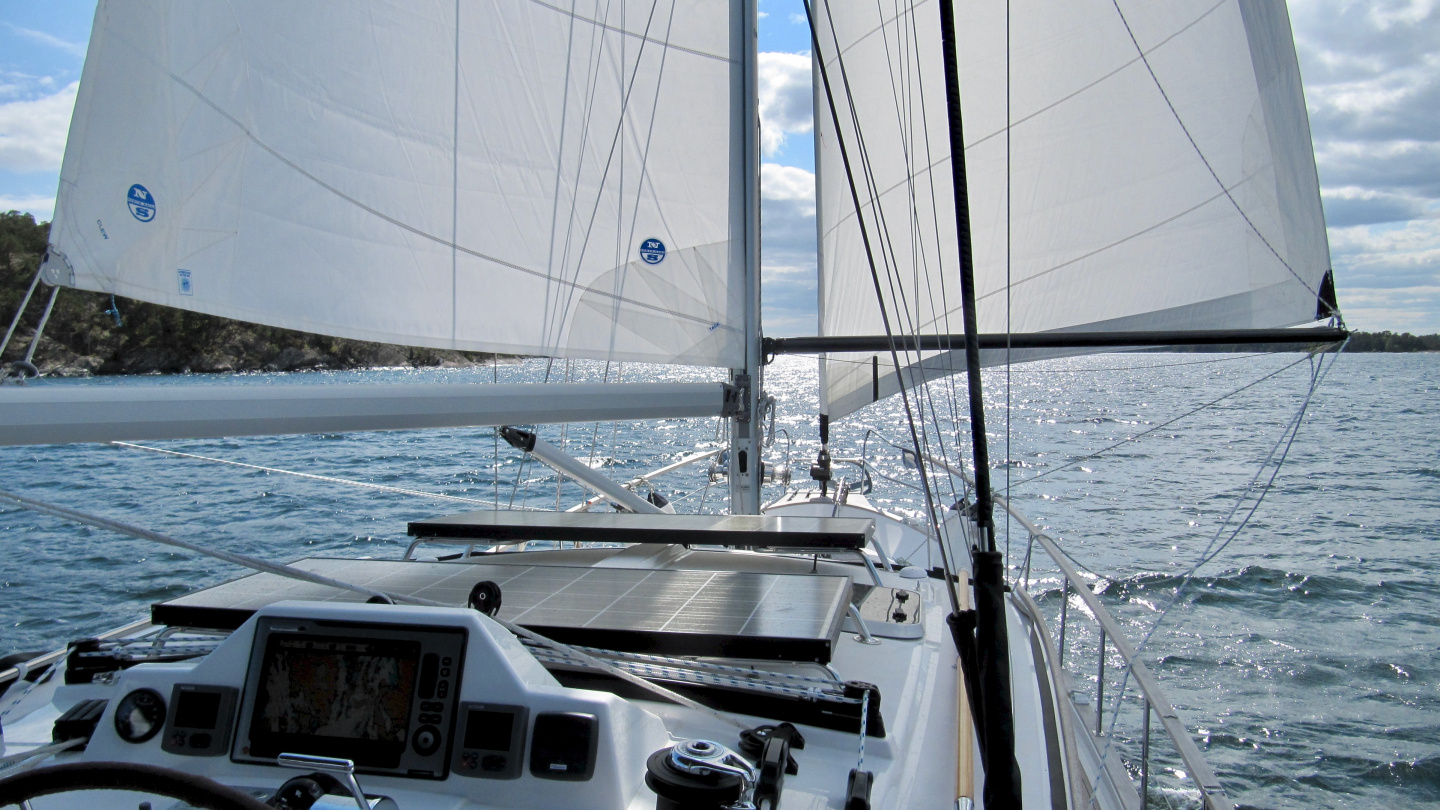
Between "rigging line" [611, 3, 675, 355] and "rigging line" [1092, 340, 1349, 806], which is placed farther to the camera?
"rigging line" [611, 3, 675, 355]

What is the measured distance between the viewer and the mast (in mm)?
5055

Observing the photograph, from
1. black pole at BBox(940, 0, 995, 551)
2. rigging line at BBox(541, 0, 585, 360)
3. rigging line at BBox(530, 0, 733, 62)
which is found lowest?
black pole at BBox(940, 0, 995, 551)

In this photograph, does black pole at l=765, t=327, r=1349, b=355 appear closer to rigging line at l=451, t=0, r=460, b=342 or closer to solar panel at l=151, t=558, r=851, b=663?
solar panel at l=151, t=558, r=851, b=663

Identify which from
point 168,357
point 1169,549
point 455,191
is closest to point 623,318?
point 455,191

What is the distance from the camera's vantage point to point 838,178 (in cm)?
641

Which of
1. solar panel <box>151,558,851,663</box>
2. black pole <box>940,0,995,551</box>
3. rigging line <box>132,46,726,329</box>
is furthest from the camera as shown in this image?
rigging line <box>132,46,726,329</box>

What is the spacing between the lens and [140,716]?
209 cm

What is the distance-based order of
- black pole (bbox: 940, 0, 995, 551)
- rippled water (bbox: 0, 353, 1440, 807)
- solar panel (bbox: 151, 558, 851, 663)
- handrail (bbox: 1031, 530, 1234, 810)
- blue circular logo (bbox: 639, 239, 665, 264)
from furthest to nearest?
rippled water (bbox: 0, 353, 1440, 807)
blue circular logo (bbox: 639, 239, 665, 264)
solar panel (bbox: 151, 558, 851, 663)
handrail (bbox: 1031, 530, 1234, 810)
black pole (bbox: 940, 0, 995, 551)

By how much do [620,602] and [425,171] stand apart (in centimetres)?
231

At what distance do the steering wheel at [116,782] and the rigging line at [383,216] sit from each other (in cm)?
278

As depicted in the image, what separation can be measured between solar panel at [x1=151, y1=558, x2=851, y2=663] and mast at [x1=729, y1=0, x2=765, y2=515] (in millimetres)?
1942

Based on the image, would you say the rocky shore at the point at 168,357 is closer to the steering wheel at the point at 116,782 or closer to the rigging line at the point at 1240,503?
the rigging line at the point at 1240,503

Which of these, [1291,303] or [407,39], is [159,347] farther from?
[1291,303]

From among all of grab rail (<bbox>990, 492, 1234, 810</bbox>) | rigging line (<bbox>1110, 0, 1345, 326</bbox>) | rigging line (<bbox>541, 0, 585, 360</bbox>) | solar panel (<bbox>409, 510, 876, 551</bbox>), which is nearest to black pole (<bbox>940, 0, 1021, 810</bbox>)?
grab rail (<bbox>990, 492, 1234, 810</bbox>)
